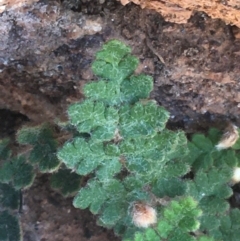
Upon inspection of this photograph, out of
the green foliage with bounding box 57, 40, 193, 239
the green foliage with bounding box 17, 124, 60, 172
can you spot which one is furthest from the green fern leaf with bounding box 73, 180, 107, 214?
the green foliage with bounding box 17, 124, 60, 172

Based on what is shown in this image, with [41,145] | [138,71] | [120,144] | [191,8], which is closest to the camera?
[191,8]

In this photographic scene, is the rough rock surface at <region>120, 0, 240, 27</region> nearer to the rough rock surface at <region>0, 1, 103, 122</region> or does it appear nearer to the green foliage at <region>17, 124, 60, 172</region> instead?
the rough rock surface at <region>0, 1, 103, 122</region>

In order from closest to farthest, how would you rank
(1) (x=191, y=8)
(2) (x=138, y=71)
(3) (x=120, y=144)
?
(1) (x=191, y=8) < (3) (x=120, y=144) < (2) (x=138, y=71)

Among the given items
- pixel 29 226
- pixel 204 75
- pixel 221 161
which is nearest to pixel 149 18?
pixel 204 75

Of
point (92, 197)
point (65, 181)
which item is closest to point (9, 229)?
point (65, 181)

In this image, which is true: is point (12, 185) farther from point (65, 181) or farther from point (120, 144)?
point (120, 144)

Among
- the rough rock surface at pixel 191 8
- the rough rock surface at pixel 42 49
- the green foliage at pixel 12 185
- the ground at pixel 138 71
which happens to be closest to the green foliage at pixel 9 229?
the green foliage at pixel 12 185

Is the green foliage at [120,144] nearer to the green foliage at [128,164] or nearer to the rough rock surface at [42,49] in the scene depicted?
the green foliage at [128,164]
